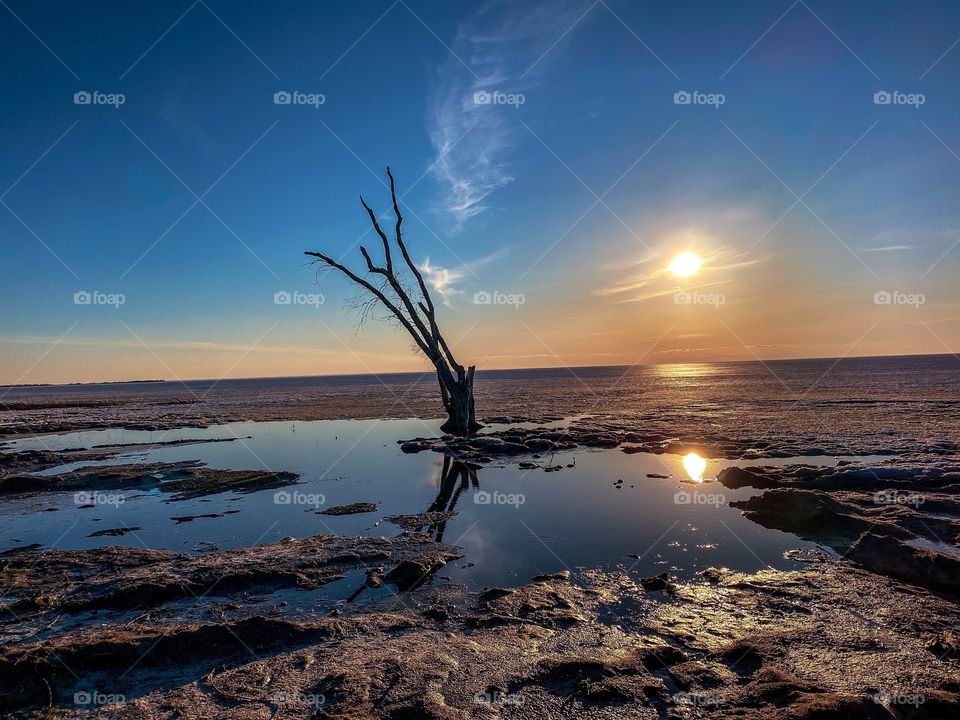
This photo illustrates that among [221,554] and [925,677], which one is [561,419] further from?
[925,677]

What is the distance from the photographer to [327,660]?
18.9 feet

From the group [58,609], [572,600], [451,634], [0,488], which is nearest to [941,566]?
[572,600]

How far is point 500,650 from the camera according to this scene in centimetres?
590

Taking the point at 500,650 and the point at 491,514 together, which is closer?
the point at 500,650

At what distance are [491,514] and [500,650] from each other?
241 inches

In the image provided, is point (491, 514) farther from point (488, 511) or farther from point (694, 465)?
point (694, 465)

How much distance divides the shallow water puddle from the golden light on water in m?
0.04

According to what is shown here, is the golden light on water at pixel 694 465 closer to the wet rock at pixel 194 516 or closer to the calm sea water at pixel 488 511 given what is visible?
the calm sea water at pixel 488 511

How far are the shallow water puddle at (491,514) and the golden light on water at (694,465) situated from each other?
4 centimetres

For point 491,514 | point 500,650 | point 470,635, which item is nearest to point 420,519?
point 491,514

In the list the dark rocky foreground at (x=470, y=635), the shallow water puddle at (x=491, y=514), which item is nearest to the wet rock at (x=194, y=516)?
the shallow water puddle at (x=491, y=514)

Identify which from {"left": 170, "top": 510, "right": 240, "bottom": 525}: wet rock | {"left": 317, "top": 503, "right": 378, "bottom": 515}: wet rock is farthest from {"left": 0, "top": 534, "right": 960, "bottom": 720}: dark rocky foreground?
{"left": 317, "top": 503, "right": 378, "bottom": 515}: wet rock

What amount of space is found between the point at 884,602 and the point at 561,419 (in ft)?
83.1

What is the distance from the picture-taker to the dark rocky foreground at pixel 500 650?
4910mm
